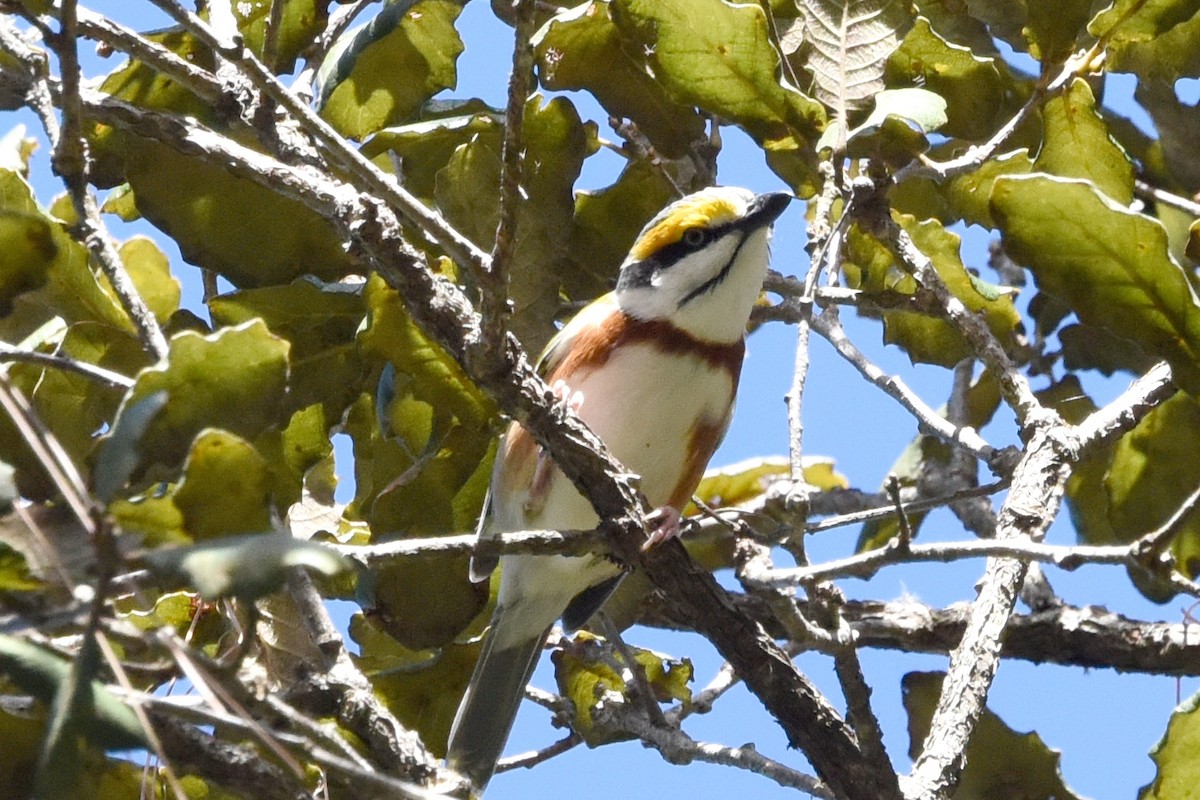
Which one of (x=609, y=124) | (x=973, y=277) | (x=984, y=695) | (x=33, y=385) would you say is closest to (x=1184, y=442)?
(x=973, y=277)

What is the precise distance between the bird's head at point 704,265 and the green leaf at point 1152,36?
954 millimetres

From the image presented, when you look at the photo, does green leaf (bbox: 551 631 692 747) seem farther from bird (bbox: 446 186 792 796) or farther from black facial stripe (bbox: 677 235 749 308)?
black facial stripe (bbox: 677 235 749 308)

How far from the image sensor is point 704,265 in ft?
13.7

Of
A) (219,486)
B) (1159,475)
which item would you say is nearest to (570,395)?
(1159,475)

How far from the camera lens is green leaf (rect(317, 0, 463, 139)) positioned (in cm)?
378

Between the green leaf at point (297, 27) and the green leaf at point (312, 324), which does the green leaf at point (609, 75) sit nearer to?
the green leaf at point (297, 27)

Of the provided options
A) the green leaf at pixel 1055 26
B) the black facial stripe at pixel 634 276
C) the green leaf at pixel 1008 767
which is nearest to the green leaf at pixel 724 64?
the green leaf at pixel 1055 26

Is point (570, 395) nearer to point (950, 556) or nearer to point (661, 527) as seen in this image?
point (661, 527)

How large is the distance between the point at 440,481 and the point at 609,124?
1.24m

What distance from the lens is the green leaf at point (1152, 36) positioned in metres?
3.51

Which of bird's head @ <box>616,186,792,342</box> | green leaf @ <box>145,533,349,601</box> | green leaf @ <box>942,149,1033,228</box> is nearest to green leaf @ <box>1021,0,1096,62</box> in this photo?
green leaf @ <box>942,149,1033,228</box>

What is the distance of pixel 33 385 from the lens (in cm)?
340

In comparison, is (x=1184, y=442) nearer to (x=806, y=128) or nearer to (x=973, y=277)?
(x=973, y=277)

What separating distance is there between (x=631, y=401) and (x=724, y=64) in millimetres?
1030
